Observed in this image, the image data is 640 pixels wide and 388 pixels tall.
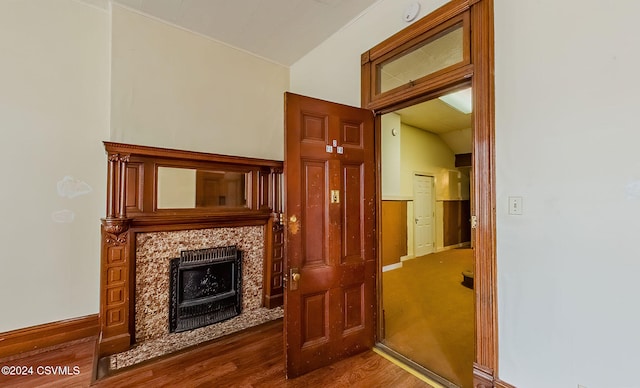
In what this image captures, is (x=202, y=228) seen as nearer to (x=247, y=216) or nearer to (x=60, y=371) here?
(x=247, y=216)

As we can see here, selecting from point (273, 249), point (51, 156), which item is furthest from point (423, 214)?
point (51, 156)

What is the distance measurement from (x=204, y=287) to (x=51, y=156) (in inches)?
75.4

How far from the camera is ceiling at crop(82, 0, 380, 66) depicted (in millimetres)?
2574

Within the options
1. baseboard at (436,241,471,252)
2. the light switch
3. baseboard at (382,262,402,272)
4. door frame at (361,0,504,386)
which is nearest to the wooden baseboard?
door frame at (361,0,504,386)

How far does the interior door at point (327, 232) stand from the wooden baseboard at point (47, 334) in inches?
83.7

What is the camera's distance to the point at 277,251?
3.46 metres

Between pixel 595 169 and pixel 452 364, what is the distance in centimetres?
181

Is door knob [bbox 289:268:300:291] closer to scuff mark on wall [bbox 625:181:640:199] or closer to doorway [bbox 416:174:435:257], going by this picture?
scuff mark on wall [bbox 625:181:640:199]

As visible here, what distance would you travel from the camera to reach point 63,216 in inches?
99.8

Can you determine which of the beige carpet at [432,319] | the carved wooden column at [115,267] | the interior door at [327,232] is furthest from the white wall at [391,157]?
the carved wooden column at [115,267]

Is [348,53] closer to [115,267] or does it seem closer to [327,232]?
[327,232]

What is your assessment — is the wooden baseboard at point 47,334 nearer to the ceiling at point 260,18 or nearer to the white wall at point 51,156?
the white wall at point 51,156

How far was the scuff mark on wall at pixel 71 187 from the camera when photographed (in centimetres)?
254

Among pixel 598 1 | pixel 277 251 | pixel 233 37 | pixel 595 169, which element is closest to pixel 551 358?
pixel 595 169
